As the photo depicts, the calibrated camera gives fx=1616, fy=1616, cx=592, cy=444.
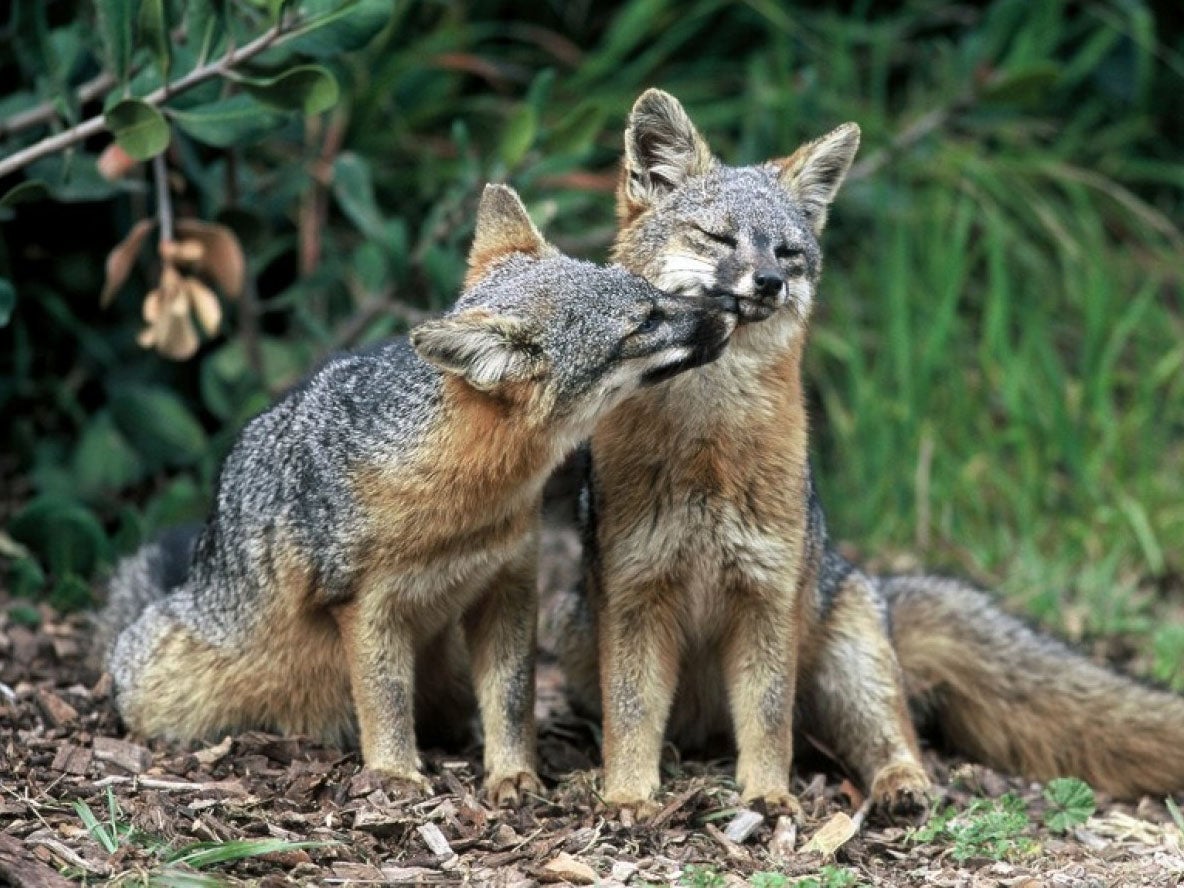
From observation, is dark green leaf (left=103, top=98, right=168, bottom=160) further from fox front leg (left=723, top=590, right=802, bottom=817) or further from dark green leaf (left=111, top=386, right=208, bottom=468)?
fox front leg (left=723, top=590, right=802, bottom=817)

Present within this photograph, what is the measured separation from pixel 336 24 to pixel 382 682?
250 centimetres

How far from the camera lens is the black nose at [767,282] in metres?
5.20

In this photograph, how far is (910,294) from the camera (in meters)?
9.53

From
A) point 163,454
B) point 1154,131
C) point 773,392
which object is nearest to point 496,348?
point 773,392

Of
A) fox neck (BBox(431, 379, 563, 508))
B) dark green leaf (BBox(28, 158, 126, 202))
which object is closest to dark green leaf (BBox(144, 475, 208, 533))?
dark green leaf (BBox(28, 158, 126, 202))

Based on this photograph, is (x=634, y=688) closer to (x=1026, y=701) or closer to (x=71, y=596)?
(x=1026, y=701)

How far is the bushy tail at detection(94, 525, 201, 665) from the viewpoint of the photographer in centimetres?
663

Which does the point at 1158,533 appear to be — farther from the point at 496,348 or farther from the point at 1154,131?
the point at 496,348

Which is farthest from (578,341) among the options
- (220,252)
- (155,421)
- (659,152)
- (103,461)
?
(103,461)

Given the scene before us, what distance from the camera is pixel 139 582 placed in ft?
22.0

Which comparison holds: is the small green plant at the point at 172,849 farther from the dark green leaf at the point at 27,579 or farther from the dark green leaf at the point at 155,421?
the dark green leaf at the point at 155,421

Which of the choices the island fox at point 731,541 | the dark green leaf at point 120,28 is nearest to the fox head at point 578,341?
the island fox at point 731,541

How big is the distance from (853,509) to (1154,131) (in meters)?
3.80

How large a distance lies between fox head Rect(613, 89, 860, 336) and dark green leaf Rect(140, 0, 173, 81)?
1.78 metres
